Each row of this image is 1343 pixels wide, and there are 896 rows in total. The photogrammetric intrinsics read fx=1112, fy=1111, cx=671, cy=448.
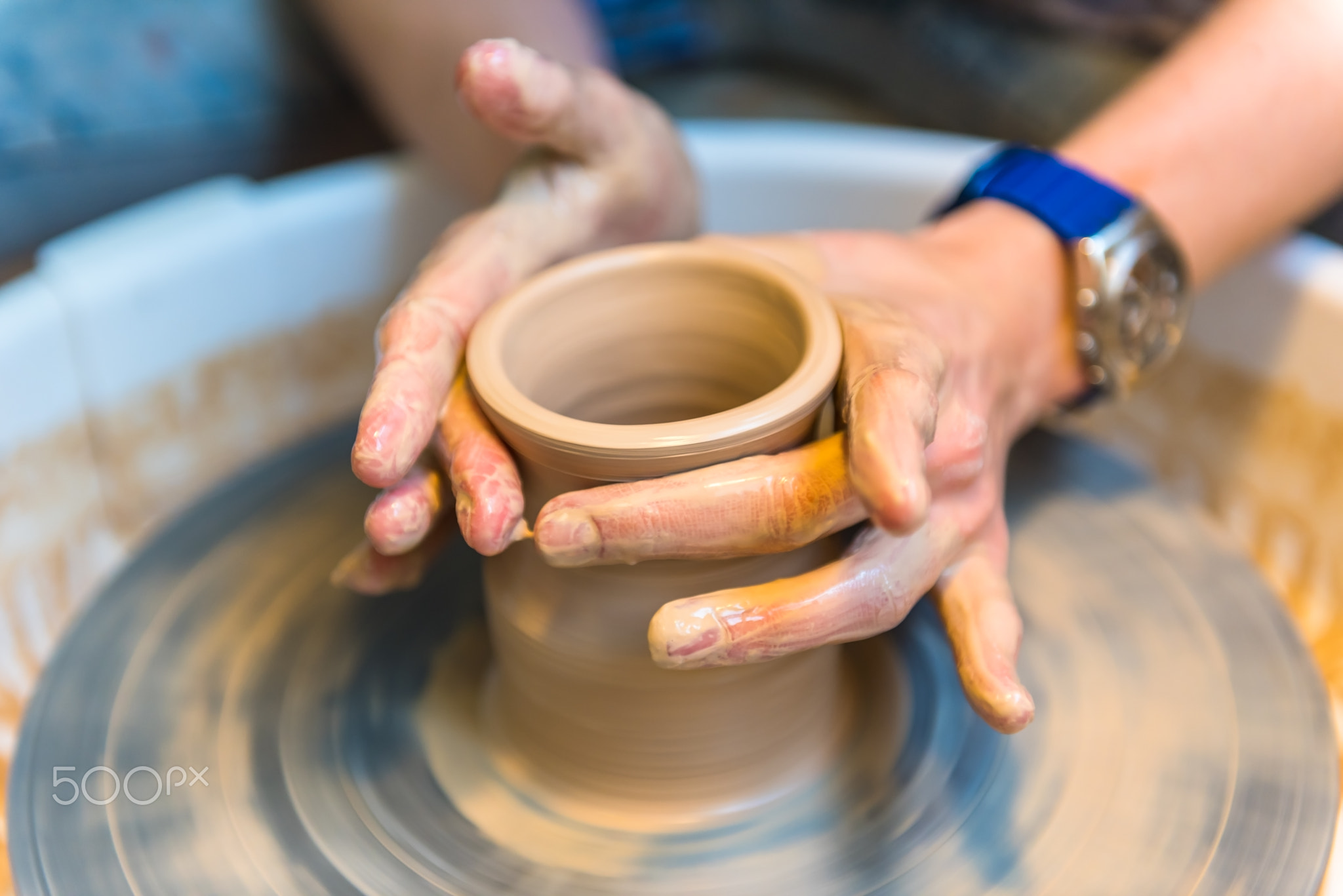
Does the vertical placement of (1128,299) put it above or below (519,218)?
below

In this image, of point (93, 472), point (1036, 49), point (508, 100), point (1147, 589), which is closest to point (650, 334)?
point (508, 100)

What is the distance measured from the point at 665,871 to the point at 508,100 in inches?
22.9

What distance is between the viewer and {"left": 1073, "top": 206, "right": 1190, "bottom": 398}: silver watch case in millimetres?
1005

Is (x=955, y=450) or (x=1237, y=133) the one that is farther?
(x=1237, y=133)

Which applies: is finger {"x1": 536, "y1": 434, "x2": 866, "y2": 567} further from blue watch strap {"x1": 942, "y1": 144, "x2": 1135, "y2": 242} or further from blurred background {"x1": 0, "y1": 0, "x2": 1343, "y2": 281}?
blurred background {"x1": 0, "y1": 0, "x2": 1343, "y2": 281}

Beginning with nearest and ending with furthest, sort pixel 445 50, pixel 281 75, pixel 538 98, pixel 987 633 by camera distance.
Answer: pixel 987 633 → pixel 538 98 → pixel 445 50 → pixel 281 75

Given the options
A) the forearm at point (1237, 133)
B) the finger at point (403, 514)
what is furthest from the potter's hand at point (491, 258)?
the forearm at point (1237, 133)

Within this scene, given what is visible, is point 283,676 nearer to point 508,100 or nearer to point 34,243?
point 508,100

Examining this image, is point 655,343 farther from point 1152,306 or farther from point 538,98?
point 1152,306

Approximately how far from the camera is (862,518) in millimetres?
724

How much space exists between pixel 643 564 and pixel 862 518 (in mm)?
146

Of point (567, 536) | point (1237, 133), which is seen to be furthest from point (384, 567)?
point (1237, 133)

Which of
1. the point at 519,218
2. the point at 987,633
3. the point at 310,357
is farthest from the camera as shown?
the point at 310,357

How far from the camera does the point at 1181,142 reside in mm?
1062
